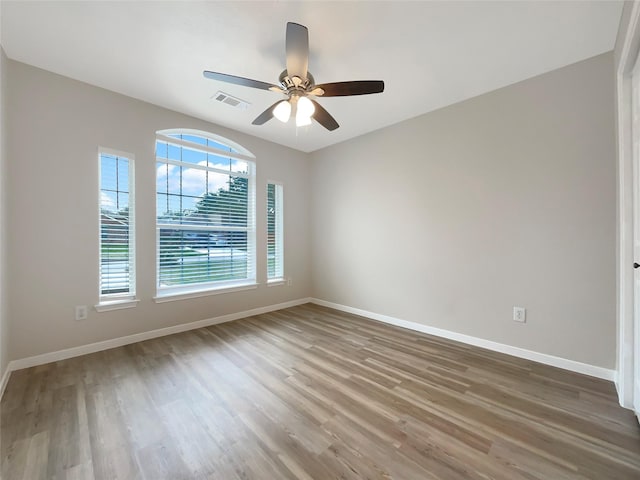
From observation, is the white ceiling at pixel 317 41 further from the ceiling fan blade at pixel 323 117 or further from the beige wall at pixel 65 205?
the ceiling fan blade at pixel 323 117

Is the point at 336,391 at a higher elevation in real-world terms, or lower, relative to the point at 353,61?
lower

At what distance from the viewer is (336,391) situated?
198cm

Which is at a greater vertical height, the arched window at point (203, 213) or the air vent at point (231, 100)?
the air vent at point (231, 100)

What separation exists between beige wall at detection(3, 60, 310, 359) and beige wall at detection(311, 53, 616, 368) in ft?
9.08

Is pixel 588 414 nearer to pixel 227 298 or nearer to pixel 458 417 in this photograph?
pixel 458 417

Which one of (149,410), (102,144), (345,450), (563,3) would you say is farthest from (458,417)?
(102,144)

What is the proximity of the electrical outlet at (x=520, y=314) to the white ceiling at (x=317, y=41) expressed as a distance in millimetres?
2227

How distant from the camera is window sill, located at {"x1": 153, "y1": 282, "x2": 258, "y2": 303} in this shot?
10.1 feet

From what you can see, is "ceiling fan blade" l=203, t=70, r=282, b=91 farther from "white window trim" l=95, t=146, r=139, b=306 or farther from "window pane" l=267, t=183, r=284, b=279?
"window pane" l=267, t=183, r=284, b=279

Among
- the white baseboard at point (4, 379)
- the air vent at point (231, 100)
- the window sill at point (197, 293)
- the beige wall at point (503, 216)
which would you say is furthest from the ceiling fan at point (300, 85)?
the white baseboard at point (4, 379)

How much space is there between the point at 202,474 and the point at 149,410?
76 cm

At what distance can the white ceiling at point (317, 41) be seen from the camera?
5.78ft

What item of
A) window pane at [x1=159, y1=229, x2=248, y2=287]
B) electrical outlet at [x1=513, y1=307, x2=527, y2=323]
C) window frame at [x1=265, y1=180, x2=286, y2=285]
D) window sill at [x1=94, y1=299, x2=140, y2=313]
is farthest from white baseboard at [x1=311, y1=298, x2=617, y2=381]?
window sill at [x1=94, y1=299, x2=140, y2=313]

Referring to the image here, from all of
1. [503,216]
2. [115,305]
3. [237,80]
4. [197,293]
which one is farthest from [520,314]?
[115,305]
